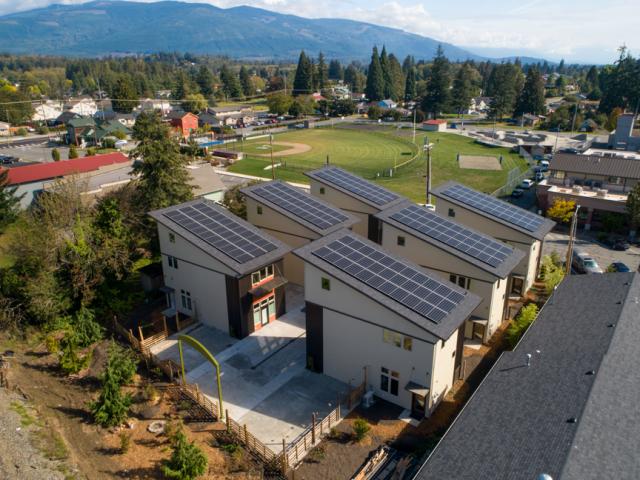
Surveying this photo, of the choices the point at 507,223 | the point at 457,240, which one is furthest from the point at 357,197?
the point at 507,223

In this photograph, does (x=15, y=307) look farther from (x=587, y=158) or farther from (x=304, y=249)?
(x=587, y=158)

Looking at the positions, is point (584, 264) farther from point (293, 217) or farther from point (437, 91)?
point (437, 91)

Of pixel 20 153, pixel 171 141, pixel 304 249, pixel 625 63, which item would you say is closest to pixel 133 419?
pixel 304 249

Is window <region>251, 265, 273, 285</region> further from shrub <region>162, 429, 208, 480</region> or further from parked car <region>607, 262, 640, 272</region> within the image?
parked car <region>607, 262, 640, 272</region>

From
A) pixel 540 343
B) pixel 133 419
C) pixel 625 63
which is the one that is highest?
pixel 625 63

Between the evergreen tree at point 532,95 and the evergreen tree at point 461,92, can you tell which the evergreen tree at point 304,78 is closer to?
the evergreen tree at point 461,92

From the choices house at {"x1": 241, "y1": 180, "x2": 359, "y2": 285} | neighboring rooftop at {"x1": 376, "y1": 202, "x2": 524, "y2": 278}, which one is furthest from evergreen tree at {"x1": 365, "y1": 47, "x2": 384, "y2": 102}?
neighboring rooftop at {"x1": 376, "y1": 202, "x2": 524, "y2": 278}
